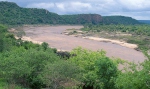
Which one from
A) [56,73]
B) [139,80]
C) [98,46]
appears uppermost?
[139,80]

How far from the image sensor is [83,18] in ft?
559

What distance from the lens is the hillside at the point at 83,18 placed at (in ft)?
515

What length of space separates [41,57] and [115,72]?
703 cm

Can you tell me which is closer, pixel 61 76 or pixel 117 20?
pixel 61 76

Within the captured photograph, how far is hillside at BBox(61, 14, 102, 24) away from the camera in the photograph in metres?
157

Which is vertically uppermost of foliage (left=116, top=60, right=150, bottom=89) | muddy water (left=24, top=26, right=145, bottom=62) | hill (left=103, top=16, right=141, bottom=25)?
foliage (left=116, top=60, right=150, bottom=89)

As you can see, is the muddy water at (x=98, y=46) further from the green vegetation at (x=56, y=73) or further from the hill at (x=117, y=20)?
the hill at (x=117, y=20)

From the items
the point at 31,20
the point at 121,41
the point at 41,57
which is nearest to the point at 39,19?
the point at 31,20

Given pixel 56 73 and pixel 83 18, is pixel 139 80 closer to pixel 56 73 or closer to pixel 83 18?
pixel 56 73

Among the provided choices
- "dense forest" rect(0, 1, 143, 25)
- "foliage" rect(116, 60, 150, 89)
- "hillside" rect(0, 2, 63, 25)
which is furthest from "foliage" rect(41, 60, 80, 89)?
"hillside" rect(0, 2, 63, 25)

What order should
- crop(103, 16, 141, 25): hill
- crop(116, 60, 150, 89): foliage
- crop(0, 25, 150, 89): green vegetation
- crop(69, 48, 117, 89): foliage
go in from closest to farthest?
crop(116, 60, 150, 89): foliage, crop(69, 48, 117, 89): foliage, crop(0, 25, 150, 89): green vegetation, crop(103, 16, 141, 25): hill

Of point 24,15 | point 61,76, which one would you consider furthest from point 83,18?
point 61,76

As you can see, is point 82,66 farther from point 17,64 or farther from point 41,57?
point 17,64

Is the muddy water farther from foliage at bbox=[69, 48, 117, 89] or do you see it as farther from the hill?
the hill
